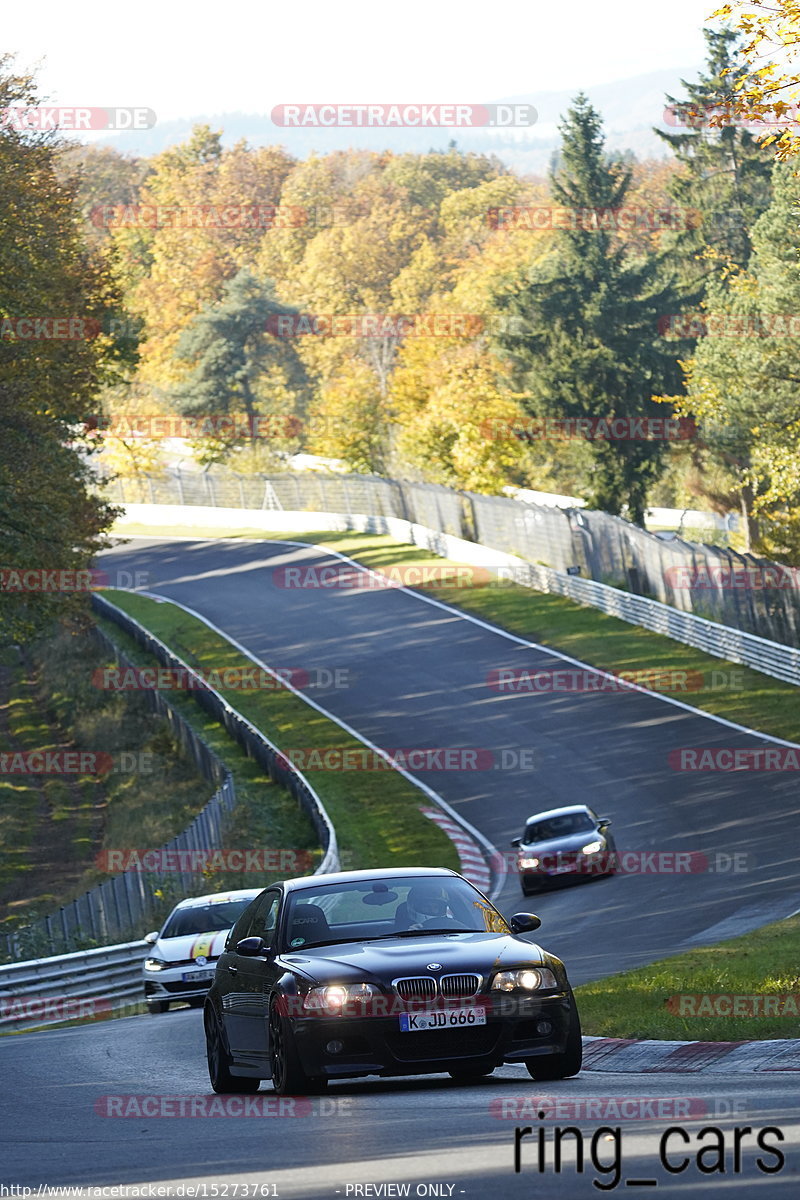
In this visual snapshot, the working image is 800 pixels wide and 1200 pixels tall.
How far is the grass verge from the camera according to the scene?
40.2ft

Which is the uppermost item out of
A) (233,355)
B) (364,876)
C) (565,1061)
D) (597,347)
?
(233,355)

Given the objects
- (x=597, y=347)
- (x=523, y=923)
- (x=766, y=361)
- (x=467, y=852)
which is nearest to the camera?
(x=523, y=923)

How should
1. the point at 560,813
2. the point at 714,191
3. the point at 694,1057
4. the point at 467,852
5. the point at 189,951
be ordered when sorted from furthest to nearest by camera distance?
the point at 714,191 → the point at 467,852 → the point at 560,813 → the point at 189,951 → the point at 694,1057

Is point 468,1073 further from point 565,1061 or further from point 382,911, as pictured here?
point 382,911

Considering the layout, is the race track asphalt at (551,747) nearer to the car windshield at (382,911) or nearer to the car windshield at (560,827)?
the car windshield at (560,827)

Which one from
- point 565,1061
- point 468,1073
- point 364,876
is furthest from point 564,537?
point 468,1073

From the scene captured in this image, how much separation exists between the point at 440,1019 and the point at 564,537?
1935 inches

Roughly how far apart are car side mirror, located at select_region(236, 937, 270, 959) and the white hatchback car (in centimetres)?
999

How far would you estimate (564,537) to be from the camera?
191 feet

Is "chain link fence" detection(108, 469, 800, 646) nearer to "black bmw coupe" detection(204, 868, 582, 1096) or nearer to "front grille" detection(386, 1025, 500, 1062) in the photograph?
"black bmw coupe" detection(204, 868, 582, 1096)

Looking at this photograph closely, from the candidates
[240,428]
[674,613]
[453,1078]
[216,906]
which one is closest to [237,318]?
[240,428]

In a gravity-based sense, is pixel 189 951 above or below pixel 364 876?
below

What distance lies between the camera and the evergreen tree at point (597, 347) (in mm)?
69938

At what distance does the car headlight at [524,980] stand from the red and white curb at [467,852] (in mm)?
17174
